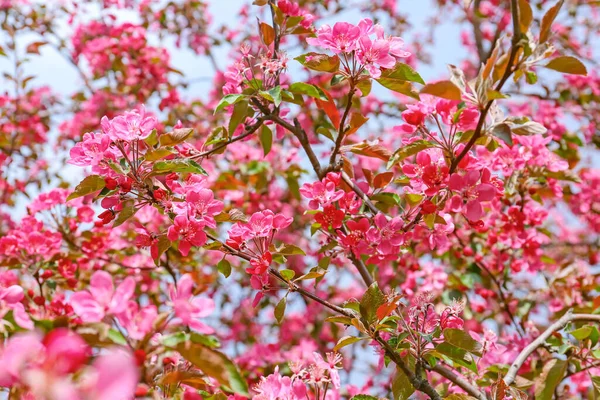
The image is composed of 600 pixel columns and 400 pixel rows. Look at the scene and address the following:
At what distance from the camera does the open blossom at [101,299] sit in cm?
89

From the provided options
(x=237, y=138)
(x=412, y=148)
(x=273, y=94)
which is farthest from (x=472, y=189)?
(x=237, y=138)

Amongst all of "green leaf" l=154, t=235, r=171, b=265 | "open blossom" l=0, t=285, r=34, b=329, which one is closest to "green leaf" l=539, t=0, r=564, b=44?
"green leaf" l=154, t=235, r=171, b=265

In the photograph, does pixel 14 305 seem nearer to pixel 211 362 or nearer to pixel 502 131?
pixel 211 362

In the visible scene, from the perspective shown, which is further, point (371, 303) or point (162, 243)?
point (162, 243)

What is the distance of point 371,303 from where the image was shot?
1.35 m

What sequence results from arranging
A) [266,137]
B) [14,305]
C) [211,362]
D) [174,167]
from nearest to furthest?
[211,362] → [14,305] → [174,167] → [266,137]

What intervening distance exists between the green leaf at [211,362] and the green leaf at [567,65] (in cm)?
97

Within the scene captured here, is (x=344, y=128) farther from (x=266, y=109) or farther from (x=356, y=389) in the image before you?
(x=356, y=389)

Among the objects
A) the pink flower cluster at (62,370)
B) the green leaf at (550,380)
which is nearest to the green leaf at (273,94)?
the pink flower cluster at (62,370)

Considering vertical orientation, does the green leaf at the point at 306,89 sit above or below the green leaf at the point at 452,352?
above

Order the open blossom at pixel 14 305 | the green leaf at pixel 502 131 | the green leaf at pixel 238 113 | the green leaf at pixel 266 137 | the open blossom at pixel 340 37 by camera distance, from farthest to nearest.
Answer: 1. the green leaf at pixel 266 137
2. the green leaf at pixel 238 113
3. the open blossom at pixel 340 37
4. the green leaf at pixel 502 131
5. the open blossom at pixel 14 305

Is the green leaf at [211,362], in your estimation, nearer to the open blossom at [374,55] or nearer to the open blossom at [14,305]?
the open blossom at [14,305]

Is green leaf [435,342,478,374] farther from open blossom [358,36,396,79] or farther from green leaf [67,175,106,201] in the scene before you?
green leaf [67,175,106,201]

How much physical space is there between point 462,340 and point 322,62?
862mm
